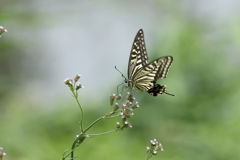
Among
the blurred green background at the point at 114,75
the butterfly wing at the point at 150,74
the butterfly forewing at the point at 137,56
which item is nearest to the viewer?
the butterfly wing at the point at 150,74

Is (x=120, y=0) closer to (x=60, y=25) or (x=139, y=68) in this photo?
(x=60, y=25)

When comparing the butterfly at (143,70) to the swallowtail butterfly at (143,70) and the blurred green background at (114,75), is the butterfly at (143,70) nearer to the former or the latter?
the swallowtail butterfly at (143,70)

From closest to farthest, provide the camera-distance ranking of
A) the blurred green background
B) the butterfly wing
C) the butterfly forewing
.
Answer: the butterfly wing < the butterfly forewing < the blurred green background

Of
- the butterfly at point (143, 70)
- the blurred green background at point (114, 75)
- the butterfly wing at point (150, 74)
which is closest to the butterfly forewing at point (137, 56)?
the butterfly at point (143, 70)

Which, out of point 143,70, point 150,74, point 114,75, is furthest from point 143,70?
point 114,75

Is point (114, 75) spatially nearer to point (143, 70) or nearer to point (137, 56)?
point (137, 56)

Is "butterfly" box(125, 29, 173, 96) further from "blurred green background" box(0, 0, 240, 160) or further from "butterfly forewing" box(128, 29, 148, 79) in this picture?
"blurred green background" box(0, 0, 240, 160)

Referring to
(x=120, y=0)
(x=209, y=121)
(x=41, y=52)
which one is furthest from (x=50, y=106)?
(x=120, y=0)

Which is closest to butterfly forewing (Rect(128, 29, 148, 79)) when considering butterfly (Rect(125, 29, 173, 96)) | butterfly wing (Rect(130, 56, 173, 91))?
butterfly (Rect(125, 29, 173, 96))
